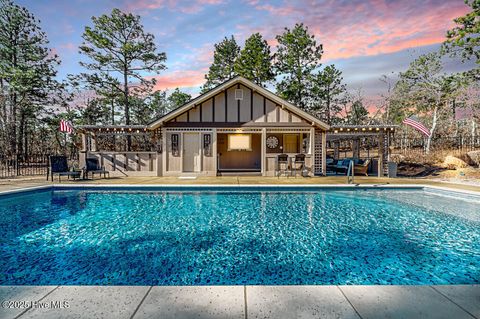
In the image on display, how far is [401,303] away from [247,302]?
1546 millimetres

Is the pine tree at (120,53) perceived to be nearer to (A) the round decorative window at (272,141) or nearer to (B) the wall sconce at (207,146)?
(B) the wall sconce at (207,146)

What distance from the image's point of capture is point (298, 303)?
245cm

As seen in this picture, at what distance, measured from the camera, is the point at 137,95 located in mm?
24016

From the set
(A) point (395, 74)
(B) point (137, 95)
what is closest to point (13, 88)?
(B) point (137, 95)

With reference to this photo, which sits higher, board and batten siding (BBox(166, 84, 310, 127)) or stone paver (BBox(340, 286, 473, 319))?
board and batten siding (BBox(166, 84, 310, 127))

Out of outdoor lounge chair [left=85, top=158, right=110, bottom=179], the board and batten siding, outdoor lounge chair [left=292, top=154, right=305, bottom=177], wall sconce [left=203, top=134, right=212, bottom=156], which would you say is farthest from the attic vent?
outdoor lounge chair [left=85, top=158, right=110, bottom=179]

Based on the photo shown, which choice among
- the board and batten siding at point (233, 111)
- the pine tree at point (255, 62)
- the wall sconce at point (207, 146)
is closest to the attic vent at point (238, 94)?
the board and batten siding at point (233, 111)

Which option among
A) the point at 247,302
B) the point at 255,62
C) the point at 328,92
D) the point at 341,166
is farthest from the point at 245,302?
the point at 328,92

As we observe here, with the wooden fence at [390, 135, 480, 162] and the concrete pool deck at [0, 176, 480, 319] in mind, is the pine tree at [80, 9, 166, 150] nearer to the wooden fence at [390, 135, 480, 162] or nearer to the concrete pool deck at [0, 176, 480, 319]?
the concrete pool deck at [0, 176, 480, 319]

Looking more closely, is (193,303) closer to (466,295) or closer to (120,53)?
(466,295)

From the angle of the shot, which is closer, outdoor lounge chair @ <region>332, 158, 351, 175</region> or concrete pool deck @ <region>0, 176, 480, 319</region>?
concrete pool deck @ <region>0, 176, 480, 319</region>

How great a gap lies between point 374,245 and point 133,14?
1012 inches

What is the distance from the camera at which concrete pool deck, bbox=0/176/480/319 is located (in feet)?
7.48

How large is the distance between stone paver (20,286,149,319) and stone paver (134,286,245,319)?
0.15 metres
